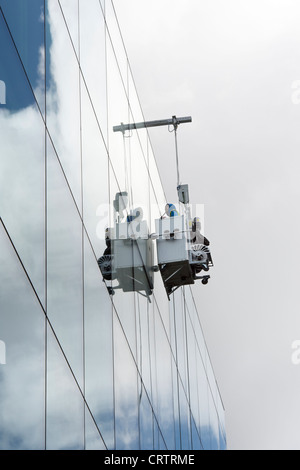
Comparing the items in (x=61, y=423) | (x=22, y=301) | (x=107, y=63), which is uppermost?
(x=107, y=63)

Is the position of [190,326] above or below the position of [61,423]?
above

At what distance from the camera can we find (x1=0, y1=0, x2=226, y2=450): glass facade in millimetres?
11398

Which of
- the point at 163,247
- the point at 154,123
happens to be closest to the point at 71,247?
the point at 163,247

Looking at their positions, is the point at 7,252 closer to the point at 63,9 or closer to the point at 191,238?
the point at 63,9

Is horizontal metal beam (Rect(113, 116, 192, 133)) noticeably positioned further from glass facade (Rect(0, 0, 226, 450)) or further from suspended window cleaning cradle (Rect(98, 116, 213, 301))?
glass facade (Rect(0, 0, 226, 450))

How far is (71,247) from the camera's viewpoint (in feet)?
47.8

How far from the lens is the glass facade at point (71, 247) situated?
11398 millimetres

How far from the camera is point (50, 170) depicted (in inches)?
539

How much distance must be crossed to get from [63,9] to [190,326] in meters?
20.1

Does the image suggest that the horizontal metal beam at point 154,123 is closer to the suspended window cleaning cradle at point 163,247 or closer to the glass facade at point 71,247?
the suspended window cleaning cradle at point 163,247

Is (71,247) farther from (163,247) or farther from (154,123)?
(154,123)

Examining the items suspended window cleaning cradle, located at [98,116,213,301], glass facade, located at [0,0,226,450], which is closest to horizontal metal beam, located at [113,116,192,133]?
suspended window cleaning cradle, located at [98,116,213,301]

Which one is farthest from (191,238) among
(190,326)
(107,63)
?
(190,326)
